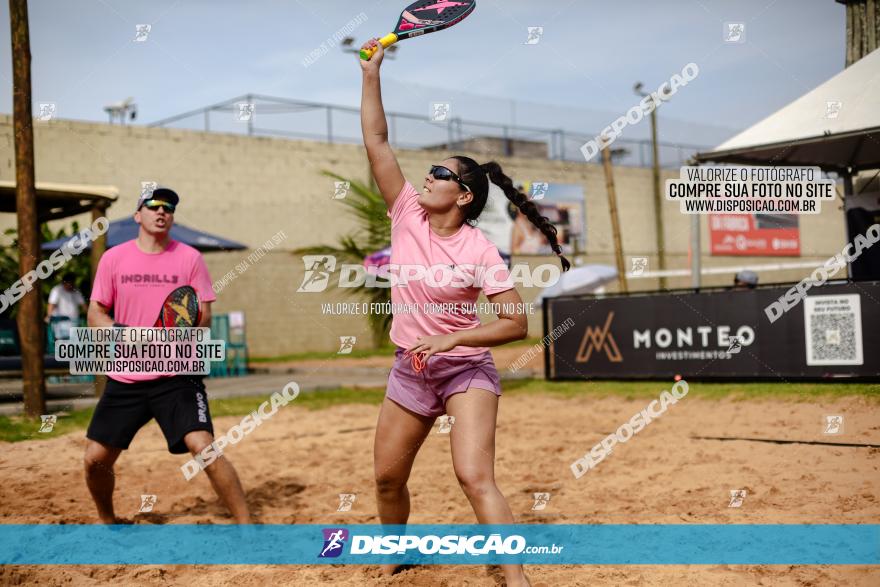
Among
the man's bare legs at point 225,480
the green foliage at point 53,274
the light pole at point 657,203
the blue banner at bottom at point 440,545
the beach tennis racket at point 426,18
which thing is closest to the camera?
the beach tennis racket at point 426,18

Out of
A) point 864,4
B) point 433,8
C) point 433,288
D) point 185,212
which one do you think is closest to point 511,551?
point 433,288

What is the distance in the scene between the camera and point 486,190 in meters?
4.05

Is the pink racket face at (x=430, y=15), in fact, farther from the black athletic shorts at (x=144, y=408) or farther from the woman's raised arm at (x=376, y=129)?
the black athletic shorts at (x=144, y=408)

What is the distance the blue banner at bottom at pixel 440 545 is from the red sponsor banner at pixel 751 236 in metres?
29.3

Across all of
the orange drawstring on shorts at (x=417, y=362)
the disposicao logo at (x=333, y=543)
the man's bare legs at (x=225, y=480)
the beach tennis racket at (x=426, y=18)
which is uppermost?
the beach tennis racket at (x=426, y=18)

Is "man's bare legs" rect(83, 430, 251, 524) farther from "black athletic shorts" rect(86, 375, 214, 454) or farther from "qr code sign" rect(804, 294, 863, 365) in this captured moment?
"qr code sign" rect(804, 294, 863, 365)

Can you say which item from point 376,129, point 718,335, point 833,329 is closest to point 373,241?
point 718,335

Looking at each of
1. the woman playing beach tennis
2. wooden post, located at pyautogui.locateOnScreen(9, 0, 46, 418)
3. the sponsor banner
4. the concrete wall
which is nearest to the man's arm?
the woman playing beach tennis

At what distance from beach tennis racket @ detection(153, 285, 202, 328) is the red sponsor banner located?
30.1m

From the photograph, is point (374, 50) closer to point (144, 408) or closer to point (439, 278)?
point (439, 278)

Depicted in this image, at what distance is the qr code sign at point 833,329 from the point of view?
1000cm

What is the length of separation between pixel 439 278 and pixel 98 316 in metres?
2.41

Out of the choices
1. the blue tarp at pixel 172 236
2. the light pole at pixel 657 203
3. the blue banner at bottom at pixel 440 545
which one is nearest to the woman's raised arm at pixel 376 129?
the blue banner at bottom at pixel 440 545

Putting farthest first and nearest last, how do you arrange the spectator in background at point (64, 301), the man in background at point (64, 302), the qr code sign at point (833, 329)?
the spectator in background at point (64, 301) → the man in background at point (64, 302) → the qr code sign at point (833, 329)
